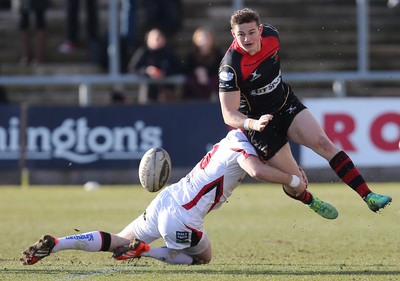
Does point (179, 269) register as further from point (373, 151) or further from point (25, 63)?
point (25, 63)

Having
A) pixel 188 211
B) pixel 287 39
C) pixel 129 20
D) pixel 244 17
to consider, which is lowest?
pixel 188 211

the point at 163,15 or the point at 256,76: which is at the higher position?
the point at 256,76

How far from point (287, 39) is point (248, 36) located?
1206 centimetres

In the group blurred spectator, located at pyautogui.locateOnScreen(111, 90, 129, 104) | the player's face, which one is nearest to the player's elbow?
the player's face

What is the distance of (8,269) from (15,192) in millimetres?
7798

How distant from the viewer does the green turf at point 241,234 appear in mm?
8266

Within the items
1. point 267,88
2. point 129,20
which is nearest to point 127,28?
point 129,20

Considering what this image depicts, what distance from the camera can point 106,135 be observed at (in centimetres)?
1688

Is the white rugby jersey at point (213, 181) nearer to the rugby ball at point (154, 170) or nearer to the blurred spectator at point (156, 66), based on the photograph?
the rugby ball at point (154, 170)

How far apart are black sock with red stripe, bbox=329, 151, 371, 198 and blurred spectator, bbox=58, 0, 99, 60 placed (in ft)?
34.1

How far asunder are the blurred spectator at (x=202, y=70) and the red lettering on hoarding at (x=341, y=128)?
7.07ft

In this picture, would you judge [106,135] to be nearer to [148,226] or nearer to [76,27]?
[76,27]

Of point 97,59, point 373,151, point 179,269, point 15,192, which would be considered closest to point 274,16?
point 97,59

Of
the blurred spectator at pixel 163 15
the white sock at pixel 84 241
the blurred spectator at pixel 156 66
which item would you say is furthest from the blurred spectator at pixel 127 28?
the white sock at pixel 84 241
